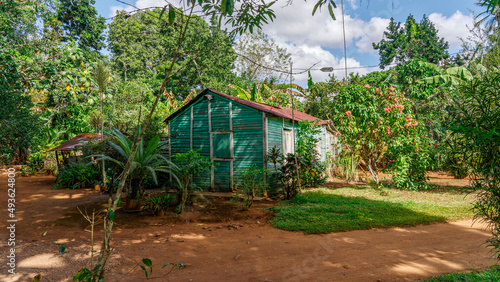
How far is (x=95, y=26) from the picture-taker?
2236cm

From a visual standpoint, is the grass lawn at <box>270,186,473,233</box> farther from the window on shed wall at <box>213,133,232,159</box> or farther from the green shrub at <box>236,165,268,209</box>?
the window on shed wall at <box>213,133,232,159</box>

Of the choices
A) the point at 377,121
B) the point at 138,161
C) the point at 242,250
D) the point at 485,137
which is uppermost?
the point at 377,121

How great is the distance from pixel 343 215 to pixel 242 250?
128 inches

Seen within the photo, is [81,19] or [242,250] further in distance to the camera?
[81,19]

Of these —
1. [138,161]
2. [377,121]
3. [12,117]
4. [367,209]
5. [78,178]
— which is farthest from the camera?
[78,178]

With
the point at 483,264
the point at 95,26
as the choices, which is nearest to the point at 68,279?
the point at 483,264

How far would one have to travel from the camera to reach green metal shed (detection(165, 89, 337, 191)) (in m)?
10.1

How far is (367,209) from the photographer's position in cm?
757

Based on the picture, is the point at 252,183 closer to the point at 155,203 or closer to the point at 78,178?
the point at 155,203

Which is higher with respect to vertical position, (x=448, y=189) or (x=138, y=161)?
(x=138, y=161)

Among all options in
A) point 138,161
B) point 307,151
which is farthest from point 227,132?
point 138,161

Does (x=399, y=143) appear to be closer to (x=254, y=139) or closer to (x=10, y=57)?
(x=254, y=139)

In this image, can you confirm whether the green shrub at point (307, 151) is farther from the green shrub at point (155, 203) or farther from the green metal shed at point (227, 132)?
the green shrub at point (155, 203)

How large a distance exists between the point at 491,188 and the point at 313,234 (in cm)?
320
